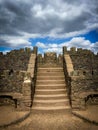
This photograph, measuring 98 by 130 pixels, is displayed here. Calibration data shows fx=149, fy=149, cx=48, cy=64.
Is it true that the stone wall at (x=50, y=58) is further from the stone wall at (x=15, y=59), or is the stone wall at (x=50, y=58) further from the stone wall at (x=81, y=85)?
the stone wall at (x=81, y=85)

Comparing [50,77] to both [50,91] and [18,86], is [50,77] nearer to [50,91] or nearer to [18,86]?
[50,91]

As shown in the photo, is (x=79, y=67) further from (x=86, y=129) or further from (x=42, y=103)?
(x=86, y=129)

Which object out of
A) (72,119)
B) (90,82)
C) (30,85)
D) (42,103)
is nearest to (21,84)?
(30,85)

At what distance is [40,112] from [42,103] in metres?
0.64

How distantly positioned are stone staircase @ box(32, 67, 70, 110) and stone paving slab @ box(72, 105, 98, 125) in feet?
2.34

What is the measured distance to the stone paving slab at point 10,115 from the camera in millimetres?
6268

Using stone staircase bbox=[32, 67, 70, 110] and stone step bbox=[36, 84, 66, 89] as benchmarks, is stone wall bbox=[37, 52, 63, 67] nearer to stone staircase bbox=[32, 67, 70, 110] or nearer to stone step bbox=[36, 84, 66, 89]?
stone staircase bbox=[32, 67, 70, 110]

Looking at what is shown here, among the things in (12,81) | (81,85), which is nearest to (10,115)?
(12,81)

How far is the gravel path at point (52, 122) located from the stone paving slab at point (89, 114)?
0.64 feet

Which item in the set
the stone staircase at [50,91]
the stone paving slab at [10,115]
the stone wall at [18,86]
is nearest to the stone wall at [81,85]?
the stone staircase at [50,91]

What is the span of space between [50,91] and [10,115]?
297 centimetres

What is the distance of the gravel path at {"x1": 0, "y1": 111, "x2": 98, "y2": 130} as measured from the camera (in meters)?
6.06

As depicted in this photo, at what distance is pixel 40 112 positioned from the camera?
7.64 metres

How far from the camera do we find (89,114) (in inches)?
279
